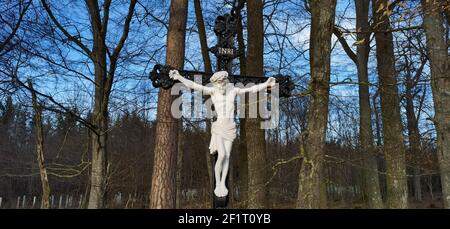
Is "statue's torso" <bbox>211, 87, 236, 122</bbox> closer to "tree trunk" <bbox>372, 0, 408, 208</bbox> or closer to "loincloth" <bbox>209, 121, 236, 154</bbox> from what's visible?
"loincloth" <bbox>209, 121, 236, 154</bbox>

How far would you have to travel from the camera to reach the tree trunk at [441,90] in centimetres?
630

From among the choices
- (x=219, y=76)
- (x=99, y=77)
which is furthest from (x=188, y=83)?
(x=99, y=77)

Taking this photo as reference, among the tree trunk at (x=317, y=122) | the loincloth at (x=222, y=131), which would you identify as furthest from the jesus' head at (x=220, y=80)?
the tree trunk at (x=317, y=122)

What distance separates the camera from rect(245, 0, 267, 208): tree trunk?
730 centimetres

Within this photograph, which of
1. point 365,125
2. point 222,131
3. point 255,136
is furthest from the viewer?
point 365,125

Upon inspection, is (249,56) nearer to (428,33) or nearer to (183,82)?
(428,33)

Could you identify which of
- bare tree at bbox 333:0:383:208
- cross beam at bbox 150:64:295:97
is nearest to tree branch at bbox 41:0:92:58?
cross beam at bbox 150:64:295:97

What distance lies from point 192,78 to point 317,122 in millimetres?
2009

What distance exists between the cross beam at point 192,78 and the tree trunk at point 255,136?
340 cm

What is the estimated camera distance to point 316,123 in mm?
4980

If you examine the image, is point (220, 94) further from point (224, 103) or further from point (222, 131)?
point (222, 131)

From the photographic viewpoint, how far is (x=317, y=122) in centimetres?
498

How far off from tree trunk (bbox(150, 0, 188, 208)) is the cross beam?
1.73 metres
